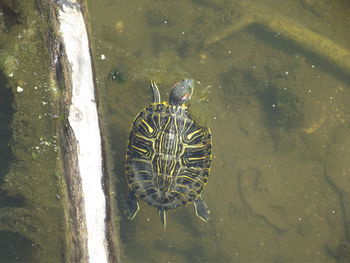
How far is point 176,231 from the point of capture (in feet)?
18.6

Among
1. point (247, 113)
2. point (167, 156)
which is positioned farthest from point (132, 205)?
point (247, 113)

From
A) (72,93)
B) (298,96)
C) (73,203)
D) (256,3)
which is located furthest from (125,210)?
(256,3)

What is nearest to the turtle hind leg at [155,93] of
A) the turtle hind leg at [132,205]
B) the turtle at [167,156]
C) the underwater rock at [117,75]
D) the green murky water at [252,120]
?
the turtle at [167,156]

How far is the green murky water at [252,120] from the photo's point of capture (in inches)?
219

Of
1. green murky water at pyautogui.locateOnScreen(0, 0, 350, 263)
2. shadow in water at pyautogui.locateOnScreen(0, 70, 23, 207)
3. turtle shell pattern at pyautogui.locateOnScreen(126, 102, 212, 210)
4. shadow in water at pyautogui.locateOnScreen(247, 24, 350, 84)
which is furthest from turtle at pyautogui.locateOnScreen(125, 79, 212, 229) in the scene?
shadow in water at pyautogui.locateOnScreen(247, 24, 350, 84)

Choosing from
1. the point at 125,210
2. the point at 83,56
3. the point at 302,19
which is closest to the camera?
the point at 83,56

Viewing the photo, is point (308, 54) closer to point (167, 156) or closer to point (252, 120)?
point (252, 120)

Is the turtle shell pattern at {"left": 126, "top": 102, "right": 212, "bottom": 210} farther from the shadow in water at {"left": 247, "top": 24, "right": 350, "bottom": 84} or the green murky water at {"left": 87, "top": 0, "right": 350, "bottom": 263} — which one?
the shadow in water at {"left": 247, "top": 24, "right": 350, "bottom": 84}

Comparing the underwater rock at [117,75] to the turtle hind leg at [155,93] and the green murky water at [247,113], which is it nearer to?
the green murky water at [247,113]

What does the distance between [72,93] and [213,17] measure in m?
3.13

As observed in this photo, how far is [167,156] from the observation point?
4531 mm

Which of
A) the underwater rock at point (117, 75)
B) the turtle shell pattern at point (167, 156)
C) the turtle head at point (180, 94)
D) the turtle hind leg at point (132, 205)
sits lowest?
the turtle hind leg at point (132, 205)

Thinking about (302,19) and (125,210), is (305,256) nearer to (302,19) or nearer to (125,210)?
(125,210)

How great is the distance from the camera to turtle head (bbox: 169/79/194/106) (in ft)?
16.8
